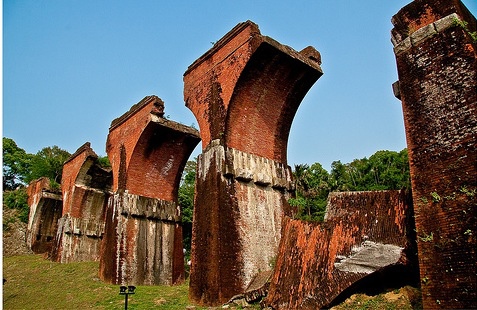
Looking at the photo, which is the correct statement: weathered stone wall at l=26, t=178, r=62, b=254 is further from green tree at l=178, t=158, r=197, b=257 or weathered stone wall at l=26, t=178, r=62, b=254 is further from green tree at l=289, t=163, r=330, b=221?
green tree at l=289, t=163, r=330, b=221

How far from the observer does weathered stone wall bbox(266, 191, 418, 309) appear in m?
6.20

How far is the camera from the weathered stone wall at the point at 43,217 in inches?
941

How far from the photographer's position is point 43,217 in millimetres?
24297

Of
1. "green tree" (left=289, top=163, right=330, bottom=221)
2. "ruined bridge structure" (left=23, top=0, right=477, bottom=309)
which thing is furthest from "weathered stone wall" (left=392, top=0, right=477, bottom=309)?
"green tree" (left=289, top=163, right=330, bottom=221)

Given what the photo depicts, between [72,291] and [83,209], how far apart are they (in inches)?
270

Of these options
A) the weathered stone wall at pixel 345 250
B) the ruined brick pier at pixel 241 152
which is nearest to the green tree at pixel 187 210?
the ruined brick pier at pixel 241 152

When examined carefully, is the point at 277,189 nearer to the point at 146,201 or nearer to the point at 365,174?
the point at 146,201

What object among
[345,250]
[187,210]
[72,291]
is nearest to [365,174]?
[187,210]

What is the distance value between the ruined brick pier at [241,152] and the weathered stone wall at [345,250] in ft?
7.31

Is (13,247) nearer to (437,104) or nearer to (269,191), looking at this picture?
(269,191)

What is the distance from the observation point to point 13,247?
950 inches

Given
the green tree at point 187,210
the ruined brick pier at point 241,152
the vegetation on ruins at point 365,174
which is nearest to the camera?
the ruined brick pier at point 241,152

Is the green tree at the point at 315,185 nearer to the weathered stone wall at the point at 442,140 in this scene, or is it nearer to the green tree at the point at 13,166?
the weathered stone wall at the point at 442,140

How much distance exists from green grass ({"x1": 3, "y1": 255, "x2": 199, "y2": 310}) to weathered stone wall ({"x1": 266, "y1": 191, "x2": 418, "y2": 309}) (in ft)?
12.2
